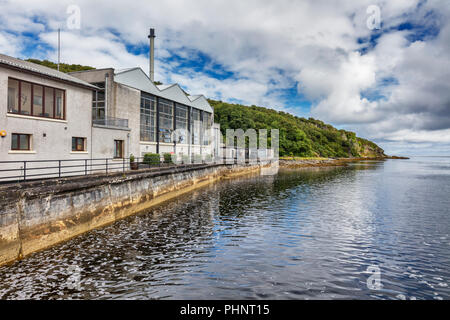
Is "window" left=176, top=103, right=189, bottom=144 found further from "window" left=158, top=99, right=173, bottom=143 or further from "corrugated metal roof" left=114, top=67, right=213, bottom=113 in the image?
"window" left=158, top=99, right=173, bottom=143

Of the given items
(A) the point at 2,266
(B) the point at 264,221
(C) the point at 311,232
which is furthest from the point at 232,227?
(A) the point at 2,266

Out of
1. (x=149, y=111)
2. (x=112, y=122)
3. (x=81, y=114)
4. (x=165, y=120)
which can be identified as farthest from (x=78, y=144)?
(x=165, y=120)

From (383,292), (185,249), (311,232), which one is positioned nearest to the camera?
(383,292)

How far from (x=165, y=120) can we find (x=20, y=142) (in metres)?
25.8

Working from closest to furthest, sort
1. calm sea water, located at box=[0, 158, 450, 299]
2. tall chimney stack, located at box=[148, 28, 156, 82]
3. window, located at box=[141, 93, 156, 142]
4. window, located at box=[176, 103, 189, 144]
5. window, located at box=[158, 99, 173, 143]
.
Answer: calm sea water, located at box=[0, 158, 450, 299]
window, located at box=[141, 93, 156, 142]
window, located at box=[158, 99, 173, 143]
window, located at box=[176, 103, 189, 144]
tall chimney stack, located at box=[148, 28, 156, 82]

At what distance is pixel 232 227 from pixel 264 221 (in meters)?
2.64

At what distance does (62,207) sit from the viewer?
13570 millimetres

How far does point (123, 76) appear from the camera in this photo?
3409 cm

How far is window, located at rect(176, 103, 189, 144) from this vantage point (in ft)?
157

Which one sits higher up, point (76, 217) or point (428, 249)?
point (76, 217)

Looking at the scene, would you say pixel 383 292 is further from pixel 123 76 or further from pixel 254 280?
pixel 123 76

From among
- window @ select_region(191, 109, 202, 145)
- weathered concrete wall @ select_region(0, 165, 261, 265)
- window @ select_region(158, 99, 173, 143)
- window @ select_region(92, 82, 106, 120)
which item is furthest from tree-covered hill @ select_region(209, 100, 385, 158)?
weathered concrete wall @ select_region(0, 165, 261, 265)

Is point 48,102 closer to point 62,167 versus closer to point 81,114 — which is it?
point 81,114

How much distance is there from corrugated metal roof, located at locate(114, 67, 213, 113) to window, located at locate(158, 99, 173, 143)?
1.12 meters
